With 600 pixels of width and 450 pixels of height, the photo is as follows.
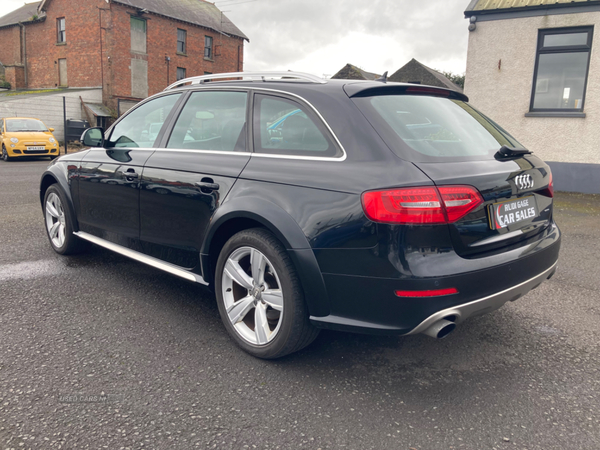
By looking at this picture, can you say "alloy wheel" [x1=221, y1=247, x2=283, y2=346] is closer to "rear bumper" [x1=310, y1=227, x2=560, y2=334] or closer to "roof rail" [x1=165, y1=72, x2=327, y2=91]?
"rear bumper" [x1=310, y1=227, x2=560, y2=334]

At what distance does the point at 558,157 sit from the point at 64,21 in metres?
35.0

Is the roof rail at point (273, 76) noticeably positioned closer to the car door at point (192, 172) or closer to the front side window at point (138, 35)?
the car door at point (192, 172)

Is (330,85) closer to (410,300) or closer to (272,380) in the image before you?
(410,300)

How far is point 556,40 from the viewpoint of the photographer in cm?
1098

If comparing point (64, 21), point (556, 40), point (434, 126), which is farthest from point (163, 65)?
point (434, 126)

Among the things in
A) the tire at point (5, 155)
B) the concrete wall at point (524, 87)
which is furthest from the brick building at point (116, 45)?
the concrete wall at point (524, 87)

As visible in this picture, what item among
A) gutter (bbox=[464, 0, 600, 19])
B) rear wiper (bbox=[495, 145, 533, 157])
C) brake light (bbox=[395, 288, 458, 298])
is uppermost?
gutter (bbox=[464, 0, 600, 19])

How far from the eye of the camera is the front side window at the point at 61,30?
Answer: 115 ft

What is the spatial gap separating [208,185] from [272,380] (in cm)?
128

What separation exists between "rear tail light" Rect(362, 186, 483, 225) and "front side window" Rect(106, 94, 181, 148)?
2.16 m

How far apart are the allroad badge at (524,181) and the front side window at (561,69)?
942 cm

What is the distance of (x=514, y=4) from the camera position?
11102 millimetres

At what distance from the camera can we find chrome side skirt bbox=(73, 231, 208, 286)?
3440 millimetres

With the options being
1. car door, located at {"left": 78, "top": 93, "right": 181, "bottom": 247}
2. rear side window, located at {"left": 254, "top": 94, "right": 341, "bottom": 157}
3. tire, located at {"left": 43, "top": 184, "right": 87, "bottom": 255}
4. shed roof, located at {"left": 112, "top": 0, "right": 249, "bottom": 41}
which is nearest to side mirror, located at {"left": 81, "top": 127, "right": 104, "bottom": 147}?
car door, located at {"left": 78, "top": 93, "right": 181, "bottom": 247}
